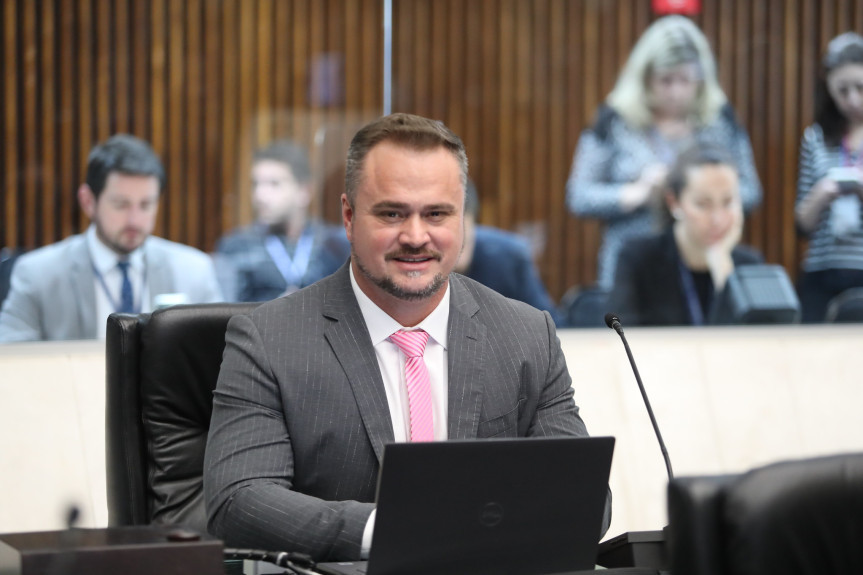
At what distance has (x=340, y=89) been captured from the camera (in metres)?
4.32

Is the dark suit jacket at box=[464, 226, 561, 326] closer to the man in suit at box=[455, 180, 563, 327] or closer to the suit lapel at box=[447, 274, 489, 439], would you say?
Result: the man in suit at box=[455, 180, 563, 327]

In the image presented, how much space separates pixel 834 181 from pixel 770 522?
397 cm

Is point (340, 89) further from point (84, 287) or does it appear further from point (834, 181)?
point (834, 181)

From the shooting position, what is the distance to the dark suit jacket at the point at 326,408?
1.96m

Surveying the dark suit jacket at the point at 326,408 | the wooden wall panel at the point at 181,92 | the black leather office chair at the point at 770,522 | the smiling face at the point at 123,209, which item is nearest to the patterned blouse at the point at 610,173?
the wooden wall panel at the point at 181,92

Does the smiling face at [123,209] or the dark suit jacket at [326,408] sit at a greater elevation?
the smiling face at [123,209]

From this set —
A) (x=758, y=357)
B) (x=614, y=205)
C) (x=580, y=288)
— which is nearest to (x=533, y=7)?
(x=614, y=205)

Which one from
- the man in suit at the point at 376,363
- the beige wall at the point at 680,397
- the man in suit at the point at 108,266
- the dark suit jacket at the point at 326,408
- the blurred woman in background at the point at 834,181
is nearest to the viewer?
the dark suit jacket at the point at 326,408

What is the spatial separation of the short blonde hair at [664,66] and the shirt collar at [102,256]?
192cm

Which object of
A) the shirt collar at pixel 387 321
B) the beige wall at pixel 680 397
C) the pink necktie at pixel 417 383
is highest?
the shirt collar at pixel 387 321

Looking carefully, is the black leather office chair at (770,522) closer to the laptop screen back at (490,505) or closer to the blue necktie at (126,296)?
the laptop screen back at (490,505)

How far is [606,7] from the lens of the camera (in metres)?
4.55

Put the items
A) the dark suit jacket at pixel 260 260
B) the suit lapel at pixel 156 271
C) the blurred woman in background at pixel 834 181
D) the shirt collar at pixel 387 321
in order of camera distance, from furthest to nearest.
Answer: the blurred woman in background at pixel 834 181 → the dark suit jacket at pixel 260 260 → the suit lapel at pixel 156 271 → the shirt collar at pixel 387 321

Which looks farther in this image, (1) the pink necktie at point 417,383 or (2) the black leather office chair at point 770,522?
(1) the pink necktie at point 417,383
